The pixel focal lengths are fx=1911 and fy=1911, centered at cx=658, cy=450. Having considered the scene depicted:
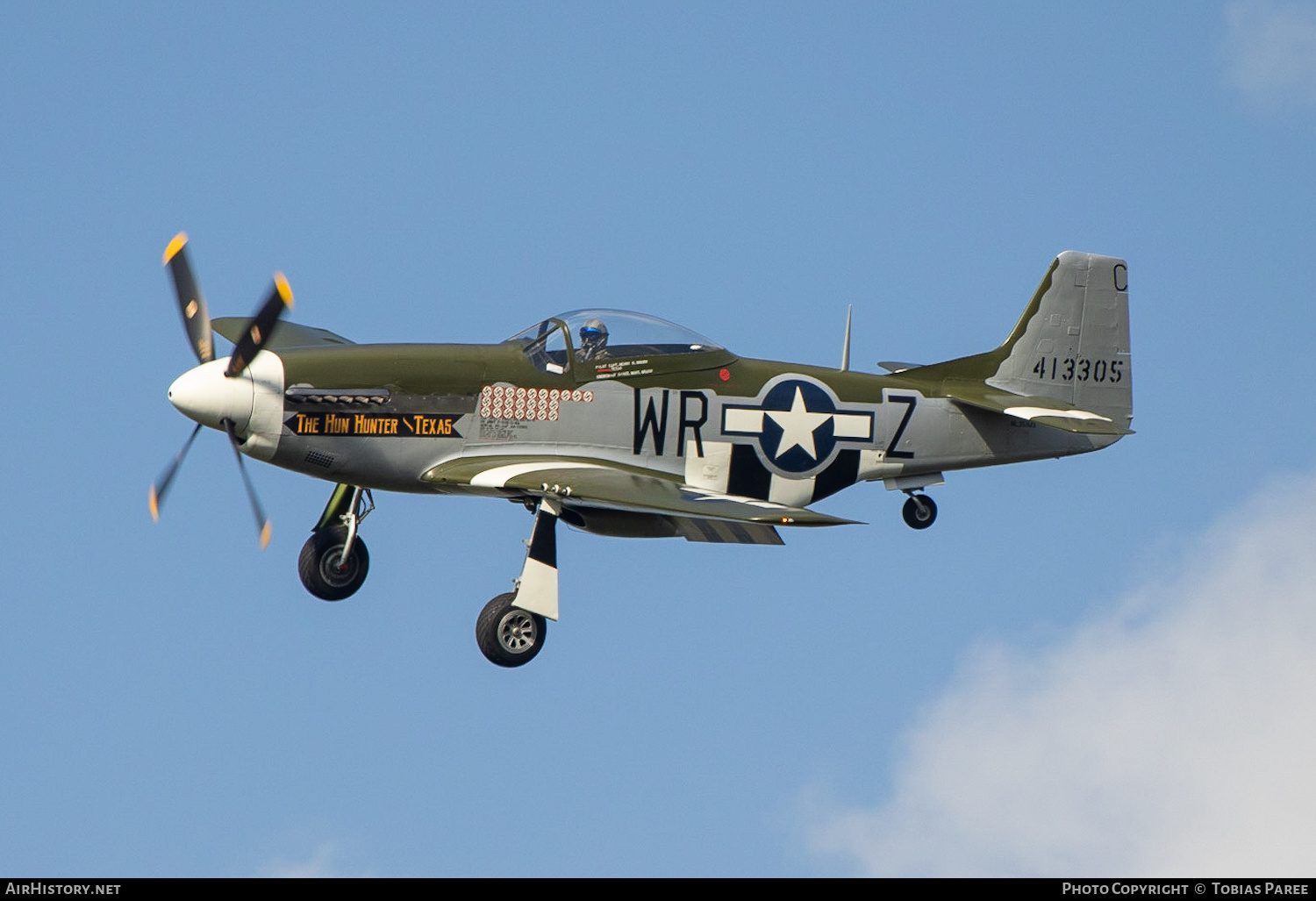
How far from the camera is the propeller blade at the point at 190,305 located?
18.2 m

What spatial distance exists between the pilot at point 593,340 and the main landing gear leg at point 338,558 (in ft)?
8.63

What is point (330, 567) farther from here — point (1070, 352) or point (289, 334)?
point (1070, 352)

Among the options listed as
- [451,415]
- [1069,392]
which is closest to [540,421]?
[451,415]

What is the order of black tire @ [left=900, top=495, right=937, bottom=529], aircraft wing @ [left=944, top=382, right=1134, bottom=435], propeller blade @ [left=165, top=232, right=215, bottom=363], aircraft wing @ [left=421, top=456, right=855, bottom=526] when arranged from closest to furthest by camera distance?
aircraft wing @ [left=421, top=456, right=855, bottom=526] → propeller blade @ [left=165, top=232, right=215, bottom=363] → aircraft wing @ [left=944, top=382, right=1134, bottom=435] → black tire @ [left=900, top=495, right=937, bottom=529]

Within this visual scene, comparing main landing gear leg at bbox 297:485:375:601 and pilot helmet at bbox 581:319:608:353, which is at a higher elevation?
pilot helmet at bbox 581:319:608:353

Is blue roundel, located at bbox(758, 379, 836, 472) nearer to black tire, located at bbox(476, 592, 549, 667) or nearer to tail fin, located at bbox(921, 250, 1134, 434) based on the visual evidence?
tail fin, located at bbox(921, 250, 1134, 434)

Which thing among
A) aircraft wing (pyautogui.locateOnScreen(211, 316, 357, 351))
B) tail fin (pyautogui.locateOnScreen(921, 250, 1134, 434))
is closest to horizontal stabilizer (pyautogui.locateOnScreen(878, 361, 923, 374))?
tail fin (pyautogui.locateOnScreen(921, 250, 1134, 434))

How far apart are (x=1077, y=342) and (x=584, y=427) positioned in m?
6.06

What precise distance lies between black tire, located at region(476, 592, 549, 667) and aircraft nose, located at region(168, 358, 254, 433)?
284 cm

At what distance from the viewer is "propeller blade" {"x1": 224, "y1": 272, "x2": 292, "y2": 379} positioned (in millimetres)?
16953

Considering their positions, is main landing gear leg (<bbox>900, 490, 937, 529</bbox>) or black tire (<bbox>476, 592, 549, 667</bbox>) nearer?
black tire (<bbox>476, 592, 549, 667</bbox>)

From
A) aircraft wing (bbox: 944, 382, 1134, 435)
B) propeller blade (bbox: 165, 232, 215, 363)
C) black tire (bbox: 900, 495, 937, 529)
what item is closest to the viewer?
propeller blade (bbox: 165, 232, 215, 363)

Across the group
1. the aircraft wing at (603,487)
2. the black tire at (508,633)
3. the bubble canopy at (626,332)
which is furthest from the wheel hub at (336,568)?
the bubble canopy at (626,332)

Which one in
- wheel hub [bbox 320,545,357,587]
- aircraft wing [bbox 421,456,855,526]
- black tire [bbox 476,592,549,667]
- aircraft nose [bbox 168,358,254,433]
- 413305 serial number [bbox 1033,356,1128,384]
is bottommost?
black tire [bbox 476,592,549,667]
